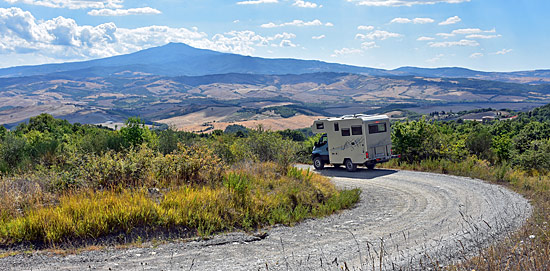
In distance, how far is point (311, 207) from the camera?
1016 cm

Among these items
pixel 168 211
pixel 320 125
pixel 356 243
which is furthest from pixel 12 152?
pixel 320 125

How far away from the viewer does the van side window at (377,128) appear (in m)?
18.5

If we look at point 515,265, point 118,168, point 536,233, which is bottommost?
point 536,233

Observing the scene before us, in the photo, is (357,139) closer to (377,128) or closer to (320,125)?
(377,128)

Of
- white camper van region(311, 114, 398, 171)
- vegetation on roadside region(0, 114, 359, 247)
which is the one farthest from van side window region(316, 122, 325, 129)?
vegetation on roadside region(0, 114, 359, 247)

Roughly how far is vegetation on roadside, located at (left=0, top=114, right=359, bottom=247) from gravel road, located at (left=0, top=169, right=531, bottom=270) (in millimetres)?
591

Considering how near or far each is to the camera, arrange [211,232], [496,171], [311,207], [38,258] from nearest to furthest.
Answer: [38,258]
[211,232]
[311,207]
[496,171]

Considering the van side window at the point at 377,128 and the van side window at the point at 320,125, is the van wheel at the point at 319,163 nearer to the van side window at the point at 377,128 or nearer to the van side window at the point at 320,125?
the van side window at the point at 320,125

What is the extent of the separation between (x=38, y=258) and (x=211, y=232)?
2897 millimetres

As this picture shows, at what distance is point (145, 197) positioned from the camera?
855cm

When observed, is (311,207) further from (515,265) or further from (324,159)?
(324,159)

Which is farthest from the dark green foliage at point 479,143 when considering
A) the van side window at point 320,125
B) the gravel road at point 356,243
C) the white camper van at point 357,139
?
the gravel road at point 356,243

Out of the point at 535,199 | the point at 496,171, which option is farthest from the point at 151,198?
the point at 496,171

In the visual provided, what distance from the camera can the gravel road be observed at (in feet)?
19.9
